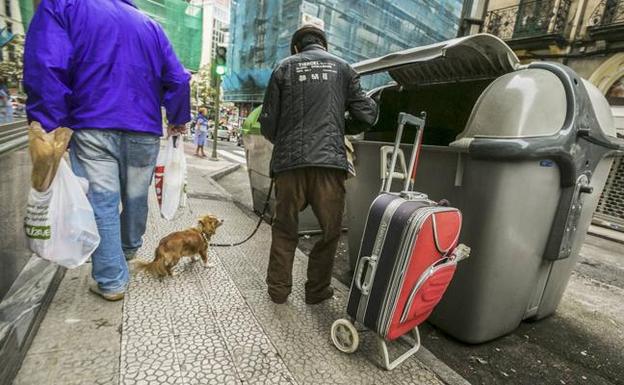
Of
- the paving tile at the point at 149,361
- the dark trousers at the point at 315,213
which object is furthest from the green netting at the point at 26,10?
the paving tile at the point at 149,361

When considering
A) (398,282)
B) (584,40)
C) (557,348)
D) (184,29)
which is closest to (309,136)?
(398,282)

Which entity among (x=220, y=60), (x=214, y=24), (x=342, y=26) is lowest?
(x=220, y=60)

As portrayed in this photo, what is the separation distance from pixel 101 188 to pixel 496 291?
2.47 meters

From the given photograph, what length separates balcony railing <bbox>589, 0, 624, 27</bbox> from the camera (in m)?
9.51

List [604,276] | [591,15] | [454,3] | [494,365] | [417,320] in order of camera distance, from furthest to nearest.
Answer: [454,3] → [591,15] → [604,276] → [494,365] → [417,320]

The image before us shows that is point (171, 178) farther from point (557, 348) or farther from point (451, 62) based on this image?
point (557, 348)

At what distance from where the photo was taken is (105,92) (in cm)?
190

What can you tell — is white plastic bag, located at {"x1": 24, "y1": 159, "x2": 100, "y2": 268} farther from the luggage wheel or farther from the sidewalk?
the luggage wheel

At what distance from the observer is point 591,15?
393 inches

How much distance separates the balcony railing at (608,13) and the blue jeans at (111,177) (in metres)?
12.8

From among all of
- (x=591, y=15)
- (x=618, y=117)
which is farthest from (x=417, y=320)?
(x=591, y=15)

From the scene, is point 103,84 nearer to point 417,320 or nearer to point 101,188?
point 101,188

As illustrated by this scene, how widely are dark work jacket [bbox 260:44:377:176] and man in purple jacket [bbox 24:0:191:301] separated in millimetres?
766

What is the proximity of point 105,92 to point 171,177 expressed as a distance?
2.52 feet
